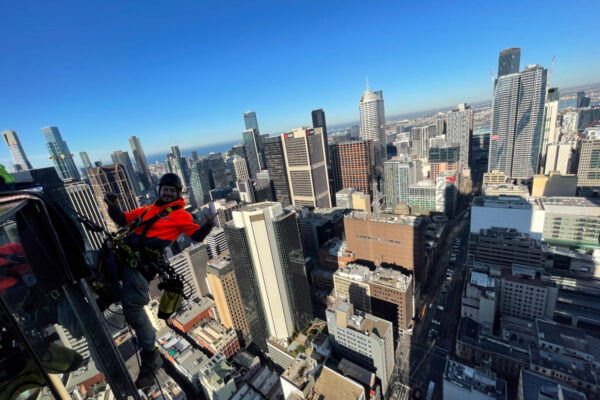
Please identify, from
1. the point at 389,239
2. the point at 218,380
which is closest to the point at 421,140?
the point at 389,239

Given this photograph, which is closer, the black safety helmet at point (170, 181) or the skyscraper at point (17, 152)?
the black safety helmet at point (170, 181)

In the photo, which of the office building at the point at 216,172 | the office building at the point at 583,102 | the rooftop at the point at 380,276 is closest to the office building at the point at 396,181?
the rooftop at the point at 380,276

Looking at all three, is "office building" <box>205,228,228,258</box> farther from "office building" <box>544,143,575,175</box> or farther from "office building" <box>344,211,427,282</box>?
"office building" <box>544,143,575,175</box>

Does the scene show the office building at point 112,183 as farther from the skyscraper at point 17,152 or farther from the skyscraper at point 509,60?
the skyscraper at point 509,60

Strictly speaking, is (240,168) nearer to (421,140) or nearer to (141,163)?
(141,163)

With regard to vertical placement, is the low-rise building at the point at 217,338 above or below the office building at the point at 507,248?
below

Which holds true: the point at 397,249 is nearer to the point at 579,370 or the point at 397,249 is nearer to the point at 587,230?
the point at 579,370
